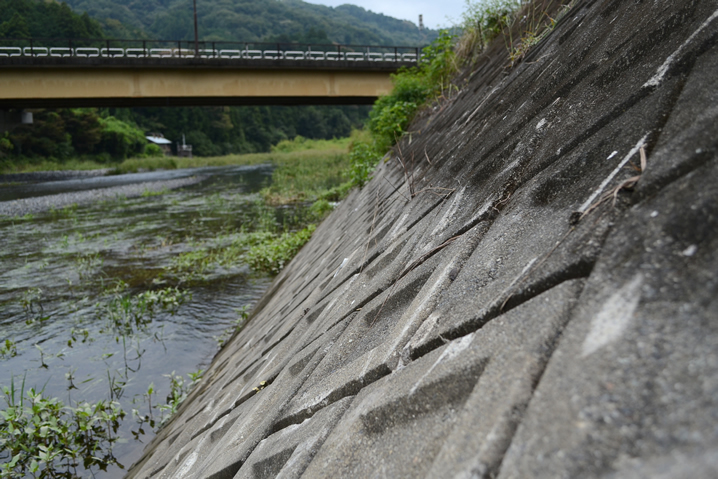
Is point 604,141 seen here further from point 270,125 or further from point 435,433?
point 270,125

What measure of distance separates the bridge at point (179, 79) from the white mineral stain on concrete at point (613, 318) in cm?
2535

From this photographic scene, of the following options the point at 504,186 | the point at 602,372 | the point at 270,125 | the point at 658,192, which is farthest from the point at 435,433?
the point at 270,125

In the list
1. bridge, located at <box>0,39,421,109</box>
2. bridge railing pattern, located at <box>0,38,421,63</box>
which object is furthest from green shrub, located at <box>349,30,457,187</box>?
bridge, located at <box>0,39,421,109</box>

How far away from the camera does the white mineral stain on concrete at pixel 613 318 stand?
31.3 inches

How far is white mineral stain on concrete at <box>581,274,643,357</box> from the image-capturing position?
2.61ft

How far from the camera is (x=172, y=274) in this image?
8.88 meters

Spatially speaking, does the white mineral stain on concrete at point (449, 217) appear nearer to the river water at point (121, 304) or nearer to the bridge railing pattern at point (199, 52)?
the river water at point (121, 304)

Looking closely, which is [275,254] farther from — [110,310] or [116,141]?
[116,141]

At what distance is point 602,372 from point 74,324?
24.1 ft

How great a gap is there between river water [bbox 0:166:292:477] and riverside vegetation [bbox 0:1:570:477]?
41 mm

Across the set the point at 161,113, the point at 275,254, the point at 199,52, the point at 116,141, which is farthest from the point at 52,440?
the point at 161,113

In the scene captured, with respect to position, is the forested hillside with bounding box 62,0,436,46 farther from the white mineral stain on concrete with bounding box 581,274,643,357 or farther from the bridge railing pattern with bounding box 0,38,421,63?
the white mineral stain on concrete with bounding box 581,274,643,357

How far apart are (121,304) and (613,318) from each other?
7.16 m

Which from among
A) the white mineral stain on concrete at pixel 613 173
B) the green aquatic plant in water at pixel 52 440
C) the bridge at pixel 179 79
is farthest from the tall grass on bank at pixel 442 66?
the bridge at pixel 179 79
